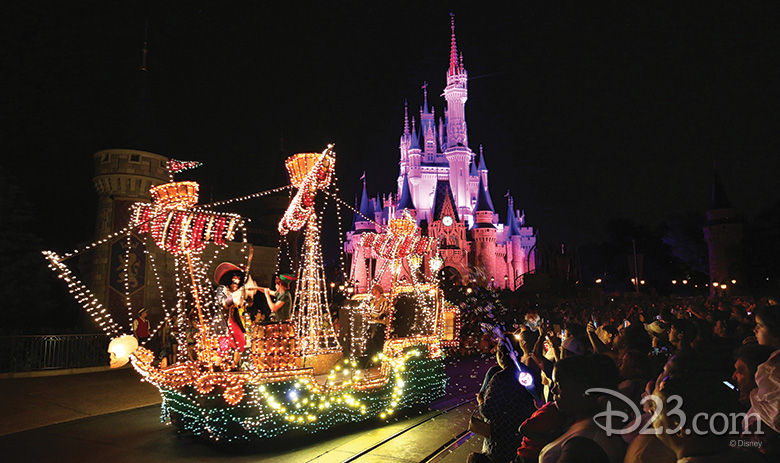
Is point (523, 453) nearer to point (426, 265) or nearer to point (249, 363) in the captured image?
point (249, 363)

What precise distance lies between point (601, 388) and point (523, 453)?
0.65 meters

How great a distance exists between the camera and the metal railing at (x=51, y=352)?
1166 centimetres

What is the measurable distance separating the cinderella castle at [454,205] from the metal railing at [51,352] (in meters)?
34.2

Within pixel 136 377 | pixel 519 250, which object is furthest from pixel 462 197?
pixel 136 377

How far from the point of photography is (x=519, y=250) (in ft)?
181

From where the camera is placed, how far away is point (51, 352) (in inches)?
481

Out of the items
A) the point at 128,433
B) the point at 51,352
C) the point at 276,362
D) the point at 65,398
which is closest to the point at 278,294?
the point at 276,362

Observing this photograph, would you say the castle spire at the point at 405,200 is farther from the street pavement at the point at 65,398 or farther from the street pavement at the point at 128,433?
the street pavement at the point at 128,433

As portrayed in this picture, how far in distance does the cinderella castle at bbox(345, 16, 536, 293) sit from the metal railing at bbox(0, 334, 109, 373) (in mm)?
34223

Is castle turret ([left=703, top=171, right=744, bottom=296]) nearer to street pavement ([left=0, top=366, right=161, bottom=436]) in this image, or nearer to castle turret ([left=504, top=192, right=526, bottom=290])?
castle turret ([left=504, top=192, right=526, bottom=290])

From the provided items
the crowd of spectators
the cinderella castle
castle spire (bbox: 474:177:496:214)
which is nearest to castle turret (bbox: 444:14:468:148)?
the cinderella castle

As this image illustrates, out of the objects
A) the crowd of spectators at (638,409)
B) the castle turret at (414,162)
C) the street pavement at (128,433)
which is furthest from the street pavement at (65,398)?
the castle turret at (414,162)

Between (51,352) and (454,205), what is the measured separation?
137 ft

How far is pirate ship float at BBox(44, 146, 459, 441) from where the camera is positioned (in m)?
5.45
